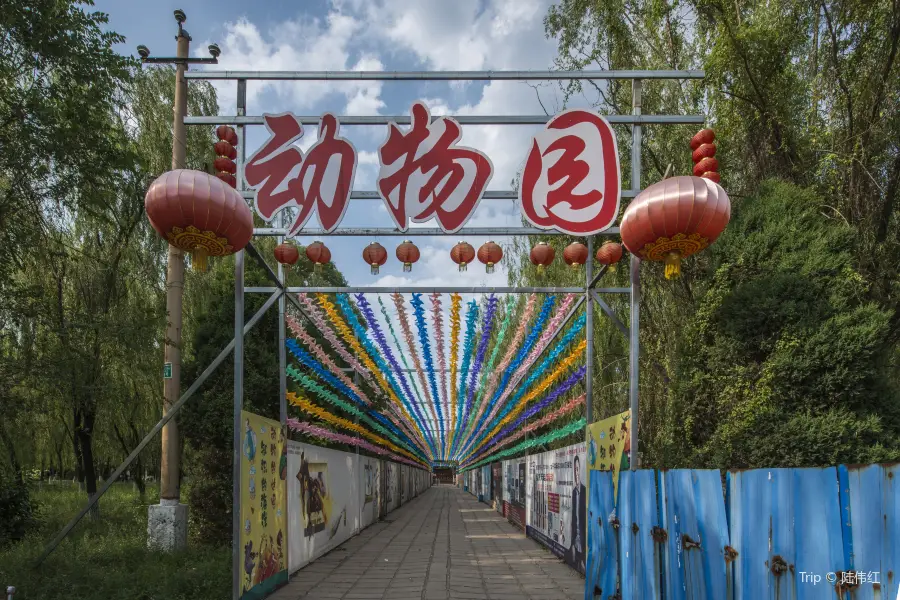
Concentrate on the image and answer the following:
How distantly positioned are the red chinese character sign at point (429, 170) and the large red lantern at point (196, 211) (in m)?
1.56

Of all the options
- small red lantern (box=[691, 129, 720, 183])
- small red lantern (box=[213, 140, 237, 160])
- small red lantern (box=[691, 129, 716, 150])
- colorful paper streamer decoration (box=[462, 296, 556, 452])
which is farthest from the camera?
colorful paper streamer decoration (box=[462, 296, 556, 452])

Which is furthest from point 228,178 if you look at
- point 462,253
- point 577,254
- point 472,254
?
point 577,254

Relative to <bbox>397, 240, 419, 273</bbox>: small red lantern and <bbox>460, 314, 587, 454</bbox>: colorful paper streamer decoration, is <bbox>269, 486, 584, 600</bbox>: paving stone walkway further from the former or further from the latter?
<bbox>397, 240, 419, 273</bbox>: small red lantern

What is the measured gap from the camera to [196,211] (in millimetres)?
5691

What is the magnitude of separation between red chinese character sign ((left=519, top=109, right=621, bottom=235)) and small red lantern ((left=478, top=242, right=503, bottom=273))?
1.30 meters

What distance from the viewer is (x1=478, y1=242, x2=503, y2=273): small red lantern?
8.25 m

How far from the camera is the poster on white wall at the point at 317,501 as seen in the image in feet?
32.7

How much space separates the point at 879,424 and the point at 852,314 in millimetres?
1031

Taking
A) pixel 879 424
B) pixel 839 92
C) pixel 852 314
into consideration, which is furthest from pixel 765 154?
pixel 879 424

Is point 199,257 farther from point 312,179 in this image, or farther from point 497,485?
point 497,485

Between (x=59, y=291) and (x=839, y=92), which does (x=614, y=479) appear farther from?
(x=59, y=291)

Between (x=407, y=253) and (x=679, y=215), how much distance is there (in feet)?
11.2

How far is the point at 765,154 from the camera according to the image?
9.66 meters

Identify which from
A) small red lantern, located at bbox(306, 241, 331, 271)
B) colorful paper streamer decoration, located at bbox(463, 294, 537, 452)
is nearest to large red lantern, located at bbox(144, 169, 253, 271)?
small red lantern, located at bbox(306, 241, 331, 271)
